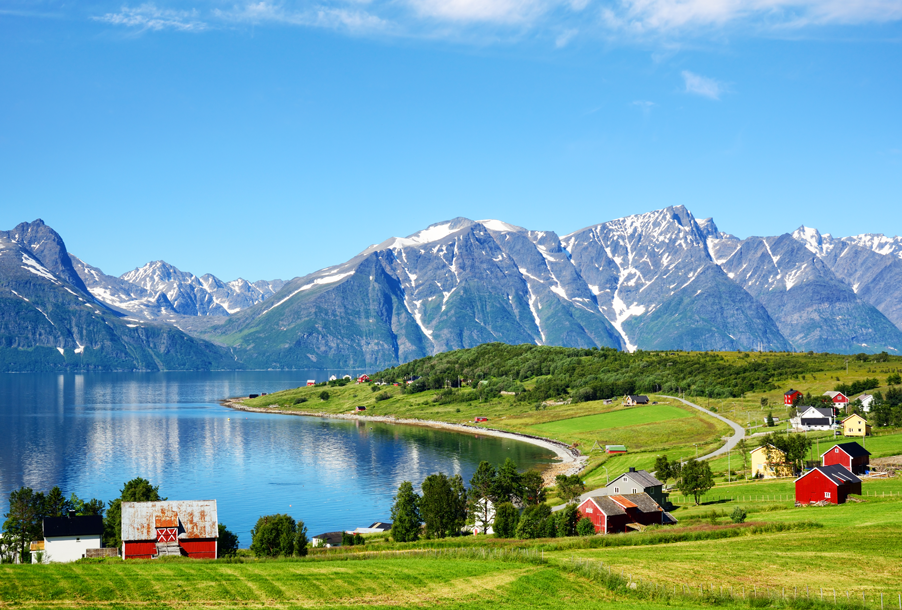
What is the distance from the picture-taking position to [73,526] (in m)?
62.8

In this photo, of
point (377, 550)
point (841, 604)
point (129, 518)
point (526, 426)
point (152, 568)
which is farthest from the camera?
point (526, 426)

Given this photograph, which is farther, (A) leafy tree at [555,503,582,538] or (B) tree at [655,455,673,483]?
(B) tree at [655,455,673,483]

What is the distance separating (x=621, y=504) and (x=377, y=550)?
22671 millimetres

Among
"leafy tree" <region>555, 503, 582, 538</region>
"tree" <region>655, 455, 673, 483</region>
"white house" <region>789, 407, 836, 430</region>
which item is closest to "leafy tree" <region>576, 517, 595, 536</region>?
"leafy tree" <region>555, 503, 582, 538</region>

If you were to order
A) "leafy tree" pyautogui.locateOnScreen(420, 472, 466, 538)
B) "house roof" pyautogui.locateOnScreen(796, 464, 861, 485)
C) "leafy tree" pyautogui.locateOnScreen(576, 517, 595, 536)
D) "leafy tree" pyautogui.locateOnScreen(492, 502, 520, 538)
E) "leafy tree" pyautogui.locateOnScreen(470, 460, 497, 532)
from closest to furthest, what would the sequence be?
"leafy tree" pyautogui.locateOnScreen(576, 517, 595, 536), "leafy tree" pyautogui.locateOnScreen(492, 502, 520, 538), "house roof" pyautogui.locateOnScreen(796, 464, 861, 485), "leafy tree" pyautogui.locateOnScreen(420, 472, 466, 538), "leafy tree" pyautogui.locateOnScreen(470, 460, 497, 532)

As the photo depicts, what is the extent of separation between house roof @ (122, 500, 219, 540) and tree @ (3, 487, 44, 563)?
44.8 ft

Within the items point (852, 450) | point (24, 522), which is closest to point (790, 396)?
point (852, 450)

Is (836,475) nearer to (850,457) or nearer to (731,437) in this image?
(850,457)

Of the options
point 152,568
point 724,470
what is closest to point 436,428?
point 724,470

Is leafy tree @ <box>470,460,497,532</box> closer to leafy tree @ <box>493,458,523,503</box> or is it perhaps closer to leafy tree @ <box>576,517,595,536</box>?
leafy tree @ <box>493,458,523,503</box>

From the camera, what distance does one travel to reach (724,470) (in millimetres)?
100438

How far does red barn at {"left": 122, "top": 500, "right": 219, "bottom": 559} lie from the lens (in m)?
56.8

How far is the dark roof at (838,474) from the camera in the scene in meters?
71.8

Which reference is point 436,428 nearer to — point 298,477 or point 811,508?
point 298,477
